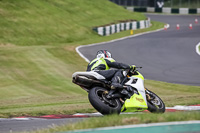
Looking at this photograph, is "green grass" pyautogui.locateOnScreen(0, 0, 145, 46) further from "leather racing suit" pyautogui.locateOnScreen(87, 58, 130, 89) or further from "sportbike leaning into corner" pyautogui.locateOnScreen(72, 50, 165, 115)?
"sportbike leaning into corner" pyautogui.locateOnScreen(72, 50, 165, 115)

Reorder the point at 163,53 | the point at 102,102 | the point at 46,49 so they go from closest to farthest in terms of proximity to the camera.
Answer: the point at 102,102 < the point at 46,49 < the point at 163,53

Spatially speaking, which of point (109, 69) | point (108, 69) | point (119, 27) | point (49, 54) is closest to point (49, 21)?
point (119, 27)

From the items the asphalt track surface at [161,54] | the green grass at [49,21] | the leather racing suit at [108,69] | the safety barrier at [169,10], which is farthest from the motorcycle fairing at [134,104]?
the safety barrier at [169,10]

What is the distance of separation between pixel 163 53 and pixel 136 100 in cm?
1744

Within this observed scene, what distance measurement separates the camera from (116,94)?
9773mm

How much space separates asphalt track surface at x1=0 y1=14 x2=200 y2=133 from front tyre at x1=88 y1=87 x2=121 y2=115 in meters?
0.78

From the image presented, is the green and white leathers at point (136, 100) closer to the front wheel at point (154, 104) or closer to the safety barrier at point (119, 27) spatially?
the front wheel at point (154, 104)

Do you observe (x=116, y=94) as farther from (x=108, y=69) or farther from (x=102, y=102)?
(x=108, y=69)

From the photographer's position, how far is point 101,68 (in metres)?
10.1

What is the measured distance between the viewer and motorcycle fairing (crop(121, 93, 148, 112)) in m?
9.83

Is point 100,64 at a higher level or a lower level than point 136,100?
higher

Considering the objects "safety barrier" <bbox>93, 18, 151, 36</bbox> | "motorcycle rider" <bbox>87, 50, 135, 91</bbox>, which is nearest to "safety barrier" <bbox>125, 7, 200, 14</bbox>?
"safety barrier" <bbox>93, 18, 151, 36</bbox>

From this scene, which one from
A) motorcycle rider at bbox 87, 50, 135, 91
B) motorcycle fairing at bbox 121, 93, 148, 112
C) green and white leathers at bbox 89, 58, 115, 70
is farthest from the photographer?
green and white leathers at bbox 89, 58, 115, 70

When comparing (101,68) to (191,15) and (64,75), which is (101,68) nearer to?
(64,75)
